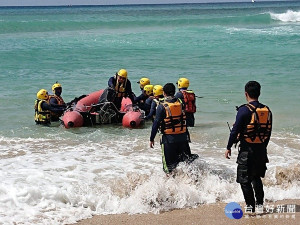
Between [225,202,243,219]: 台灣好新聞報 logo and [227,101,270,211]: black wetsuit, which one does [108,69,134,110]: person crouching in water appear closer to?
[225,202,243,219]: 台灣好新聞報 logo

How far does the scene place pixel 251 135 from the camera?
17.6ft

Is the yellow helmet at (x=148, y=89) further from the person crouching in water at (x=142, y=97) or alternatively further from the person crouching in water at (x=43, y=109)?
the person crouching in water at (x=43, y=109)

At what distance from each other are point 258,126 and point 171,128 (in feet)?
4.57

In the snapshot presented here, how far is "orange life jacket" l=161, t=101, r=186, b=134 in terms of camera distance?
634 centimetres

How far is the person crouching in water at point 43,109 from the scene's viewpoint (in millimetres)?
10779

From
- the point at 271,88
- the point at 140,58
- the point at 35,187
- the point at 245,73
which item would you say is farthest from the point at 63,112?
the point at 140,58

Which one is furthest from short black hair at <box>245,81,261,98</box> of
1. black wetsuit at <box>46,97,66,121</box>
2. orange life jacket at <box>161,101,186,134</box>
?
black wetsuit at <box>46,97,66,121</box>

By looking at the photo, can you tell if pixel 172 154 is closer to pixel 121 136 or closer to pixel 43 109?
pixel 121 136

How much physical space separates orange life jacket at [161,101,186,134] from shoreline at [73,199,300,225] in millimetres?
1047

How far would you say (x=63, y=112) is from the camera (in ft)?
36.6

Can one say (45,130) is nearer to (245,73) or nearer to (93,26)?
(245,73)

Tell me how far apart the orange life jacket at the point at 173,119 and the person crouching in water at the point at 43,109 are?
Result: 5.09 m

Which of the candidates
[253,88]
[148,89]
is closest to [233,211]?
[253,88]

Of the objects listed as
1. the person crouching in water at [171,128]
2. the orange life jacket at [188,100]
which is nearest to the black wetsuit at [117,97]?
the orange life jacket at [188,100]
